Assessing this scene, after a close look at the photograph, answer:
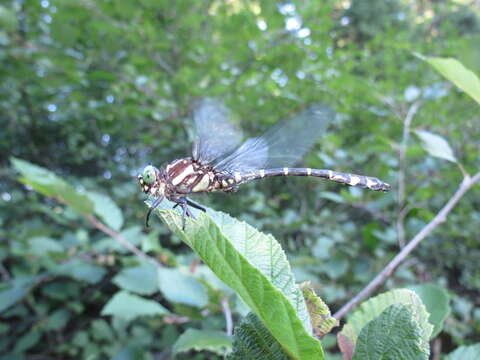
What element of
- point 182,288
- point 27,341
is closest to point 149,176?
point 182,288

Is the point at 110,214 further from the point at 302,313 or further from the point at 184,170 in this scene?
the point at 302,313

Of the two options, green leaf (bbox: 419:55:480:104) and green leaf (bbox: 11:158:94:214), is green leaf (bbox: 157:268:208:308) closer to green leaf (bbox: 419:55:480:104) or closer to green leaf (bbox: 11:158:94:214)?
green leaf (bbox: 11:158:94:214)

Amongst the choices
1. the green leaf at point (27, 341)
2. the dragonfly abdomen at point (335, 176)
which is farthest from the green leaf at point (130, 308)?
the green leaf at point (27, 341)

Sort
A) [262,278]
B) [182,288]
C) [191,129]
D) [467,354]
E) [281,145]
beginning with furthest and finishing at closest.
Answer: [191,129], [281,145], [182,288], [467,354], [262,278]

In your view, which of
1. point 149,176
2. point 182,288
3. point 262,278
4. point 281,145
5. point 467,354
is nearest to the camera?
point 262,278

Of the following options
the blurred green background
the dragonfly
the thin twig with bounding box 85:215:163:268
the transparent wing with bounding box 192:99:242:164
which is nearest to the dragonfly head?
the dragonfly

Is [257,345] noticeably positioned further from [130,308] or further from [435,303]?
[130,308]
